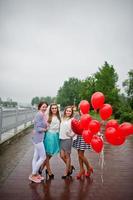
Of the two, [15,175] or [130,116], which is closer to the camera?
[15,175]

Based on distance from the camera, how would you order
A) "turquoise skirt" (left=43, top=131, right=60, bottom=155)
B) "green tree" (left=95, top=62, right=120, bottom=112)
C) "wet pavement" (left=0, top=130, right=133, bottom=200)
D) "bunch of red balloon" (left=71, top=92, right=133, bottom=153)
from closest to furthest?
1. "wet pavement" (left=0, top=130, right=133, bottom=200)
2. "bunch of red balloon" (left=71, top=92, right=133, bottom=153)
3. "turquoise skirt" (left=43, top=131, right=60, bottom=155)
4. "green tree" (left=95, top=62, right=120, bottom=112)

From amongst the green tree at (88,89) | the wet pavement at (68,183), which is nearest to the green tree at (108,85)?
the green tree at (88,89)

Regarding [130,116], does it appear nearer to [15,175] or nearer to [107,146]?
[107,146]

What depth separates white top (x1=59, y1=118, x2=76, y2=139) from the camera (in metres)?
7.14

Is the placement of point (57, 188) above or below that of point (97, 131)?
below

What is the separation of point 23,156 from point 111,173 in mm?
3342

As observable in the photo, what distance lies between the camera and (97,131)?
660 centimetres

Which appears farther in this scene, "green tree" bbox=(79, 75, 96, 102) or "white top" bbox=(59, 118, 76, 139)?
"green tree" bbox=(79, 75, 96, 102)

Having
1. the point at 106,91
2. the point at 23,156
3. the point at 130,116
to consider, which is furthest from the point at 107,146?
the point at 106,91

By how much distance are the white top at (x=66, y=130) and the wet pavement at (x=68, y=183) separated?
2.98 ft

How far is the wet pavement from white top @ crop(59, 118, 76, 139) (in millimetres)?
909

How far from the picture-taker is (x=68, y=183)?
6.88 metres

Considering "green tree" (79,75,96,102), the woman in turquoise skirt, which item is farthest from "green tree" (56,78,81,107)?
the woman in turquoise skirt

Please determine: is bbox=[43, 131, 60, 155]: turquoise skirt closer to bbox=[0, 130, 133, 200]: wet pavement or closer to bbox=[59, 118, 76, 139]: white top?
bbox=[59, 118, 76, 139]: white top
